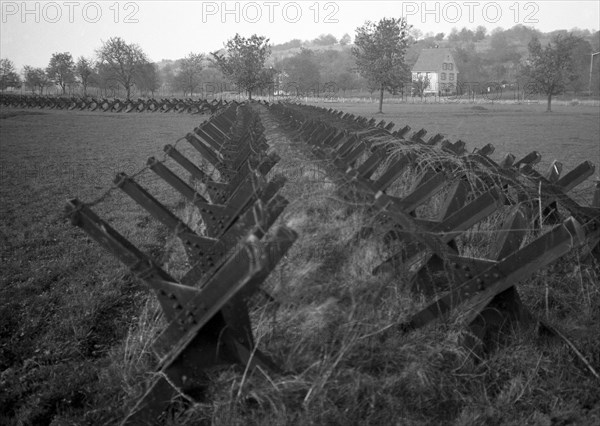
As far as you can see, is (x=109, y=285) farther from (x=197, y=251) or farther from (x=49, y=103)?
(x=49, y=103)

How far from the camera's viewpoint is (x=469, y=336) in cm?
317

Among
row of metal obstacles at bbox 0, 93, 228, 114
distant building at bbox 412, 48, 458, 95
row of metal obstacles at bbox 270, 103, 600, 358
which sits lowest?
row of metal obstacles at bbox 270, 103, 600, 358

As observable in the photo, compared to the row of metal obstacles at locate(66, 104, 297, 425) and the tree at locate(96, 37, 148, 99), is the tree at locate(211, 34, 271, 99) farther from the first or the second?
the row of metal obstacles at locate(66, 104, 297, 425)

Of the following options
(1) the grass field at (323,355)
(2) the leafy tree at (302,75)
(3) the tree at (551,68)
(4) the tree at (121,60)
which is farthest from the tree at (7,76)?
(1) the grass field at (323,355)

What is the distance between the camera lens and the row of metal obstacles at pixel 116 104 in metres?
40.7

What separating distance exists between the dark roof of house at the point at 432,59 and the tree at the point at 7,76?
80769 mm

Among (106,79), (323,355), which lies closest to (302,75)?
(106,79)

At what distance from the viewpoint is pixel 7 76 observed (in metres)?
89.2

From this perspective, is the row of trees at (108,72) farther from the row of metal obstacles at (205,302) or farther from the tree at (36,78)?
the row of metal obstacles at (205,302)

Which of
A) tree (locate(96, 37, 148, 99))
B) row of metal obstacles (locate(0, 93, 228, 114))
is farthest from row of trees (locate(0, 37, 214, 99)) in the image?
row of metal obstacles (locate(0, 93, 228, 114))

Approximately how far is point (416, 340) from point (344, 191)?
3.70ft

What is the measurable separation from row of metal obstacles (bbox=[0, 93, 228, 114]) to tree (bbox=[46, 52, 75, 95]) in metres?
41.0

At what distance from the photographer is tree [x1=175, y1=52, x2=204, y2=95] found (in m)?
91.9

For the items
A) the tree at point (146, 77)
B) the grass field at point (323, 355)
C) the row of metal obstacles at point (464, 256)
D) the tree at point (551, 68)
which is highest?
the tree at point (146, 77)
